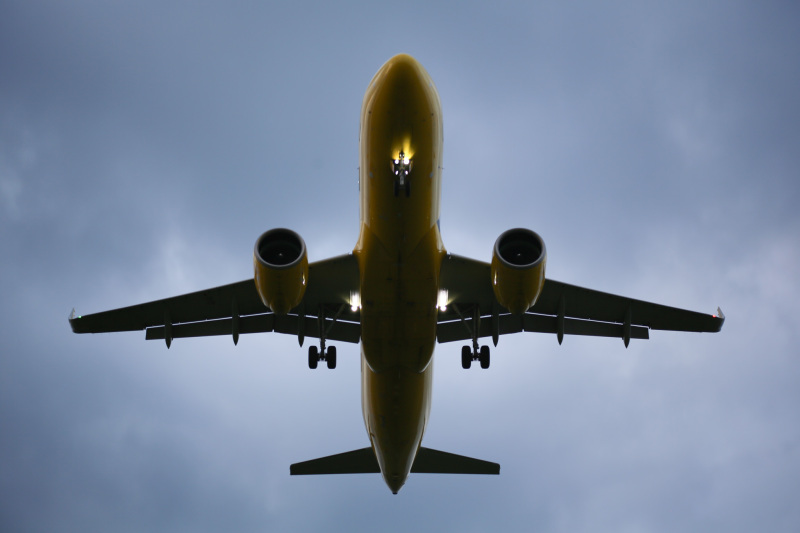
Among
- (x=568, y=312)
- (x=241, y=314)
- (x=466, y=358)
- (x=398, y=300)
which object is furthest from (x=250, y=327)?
(x=568, y=312)

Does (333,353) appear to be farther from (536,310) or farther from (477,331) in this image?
(536,310)

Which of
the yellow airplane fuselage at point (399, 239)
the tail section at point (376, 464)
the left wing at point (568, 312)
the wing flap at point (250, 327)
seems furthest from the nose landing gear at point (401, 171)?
the tail section at point (376, 464)

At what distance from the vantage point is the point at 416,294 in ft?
54.5

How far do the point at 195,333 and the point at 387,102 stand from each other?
10.6 m

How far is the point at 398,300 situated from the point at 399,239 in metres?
1.57

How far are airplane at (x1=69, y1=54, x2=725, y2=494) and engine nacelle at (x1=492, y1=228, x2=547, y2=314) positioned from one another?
0.03 metres

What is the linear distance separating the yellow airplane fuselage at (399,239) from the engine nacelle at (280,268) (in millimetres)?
1579

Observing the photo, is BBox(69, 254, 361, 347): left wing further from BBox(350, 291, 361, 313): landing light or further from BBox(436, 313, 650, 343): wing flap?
BBox(436, 313, 650, 343): wing flap

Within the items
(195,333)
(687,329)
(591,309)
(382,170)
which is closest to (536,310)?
(591,309)

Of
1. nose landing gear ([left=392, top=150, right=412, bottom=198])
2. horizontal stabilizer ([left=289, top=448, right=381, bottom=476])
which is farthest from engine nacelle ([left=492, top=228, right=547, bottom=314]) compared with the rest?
horizontal stabilizer ([left=289, top=448, right=381, bottom=476])

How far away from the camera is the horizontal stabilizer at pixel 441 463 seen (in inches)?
920

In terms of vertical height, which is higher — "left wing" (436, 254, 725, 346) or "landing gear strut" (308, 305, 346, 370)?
"left wing" (436, 254, 725, 346)

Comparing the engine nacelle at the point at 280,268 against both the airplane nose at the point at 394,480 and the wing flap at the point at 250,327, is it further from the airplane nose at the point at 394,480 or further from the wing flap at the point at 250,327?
the airplane nose at the point at 394,480

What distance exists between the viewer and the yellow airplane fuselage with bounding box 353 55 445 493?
15.1m
